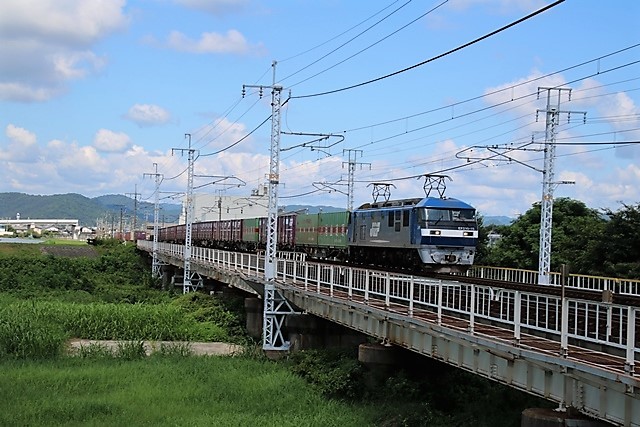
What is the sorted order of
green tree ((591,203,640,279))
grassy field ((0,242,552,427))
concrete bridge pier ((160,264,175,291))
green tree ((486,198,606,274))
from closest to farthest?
grassy field ((0,242,552,427)) → green tree ((591,203,640,279)) → green tree ((486,198,606,274)) → concrete bridge pier ((160,264,175,291))

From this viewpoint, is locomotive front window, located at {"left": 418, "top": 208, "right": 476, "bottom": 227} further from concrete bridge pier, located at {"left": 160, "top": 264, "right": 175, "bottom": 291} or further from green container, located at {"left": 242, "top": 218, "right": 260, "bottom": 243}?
concrete bridge pier, located at {"left": 160, "top": 264, "right": 175, "bottom": 291}

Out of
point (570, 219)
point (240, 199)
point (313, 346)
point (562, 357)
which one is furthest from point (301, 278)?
point (240, 199)

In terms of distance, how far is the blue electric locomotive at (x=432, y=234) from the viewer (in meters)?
32.0

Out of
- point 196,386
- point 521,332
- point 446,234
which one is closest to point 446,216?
point 446,234

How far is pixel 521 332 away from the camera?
16703mm

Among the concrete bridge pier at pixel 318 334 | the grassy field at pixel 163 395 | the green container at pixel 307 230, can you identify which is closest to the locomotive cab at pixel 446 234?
the concrete bridge pier at pixel 318 334

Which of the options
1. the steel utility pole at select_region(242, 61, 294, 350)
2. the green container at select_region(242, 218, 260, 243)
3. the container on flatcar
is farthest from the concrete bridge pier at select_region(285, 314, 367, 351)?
the green container at select_region(242, 218, 260, 243)

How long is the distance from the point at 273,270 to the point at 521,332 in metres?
17.0

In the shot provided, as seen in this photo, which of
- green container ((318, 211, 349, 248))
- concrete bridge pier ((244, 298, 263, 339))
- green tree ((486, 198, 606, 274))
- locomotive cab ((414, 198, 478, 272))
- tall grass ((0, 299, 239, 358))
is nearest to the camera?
locomotive cab ((414, 198, 478, 272))

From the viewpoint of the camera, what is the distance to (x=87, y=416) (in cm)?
2359

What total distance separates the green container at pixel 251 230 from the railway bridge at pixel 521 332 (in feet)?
89.8

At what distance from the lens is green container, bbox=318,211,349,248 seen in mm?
43062

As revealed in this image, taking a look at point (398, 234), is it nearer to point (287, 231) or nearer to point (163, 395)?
point (163, 395)

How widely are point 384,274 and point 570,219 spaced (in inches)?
1234
